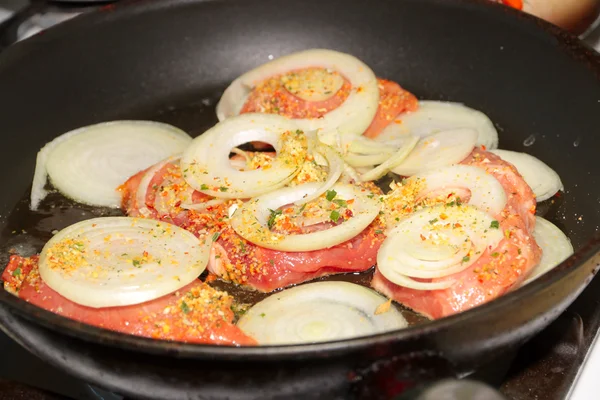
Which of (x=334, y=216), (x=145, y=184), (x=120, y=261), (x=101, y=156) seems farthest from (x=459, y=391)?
(x=101, y=156)

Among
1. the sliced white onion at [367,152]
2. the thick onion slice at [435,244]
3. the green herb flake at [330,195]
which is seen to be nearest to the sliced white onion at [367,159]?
the sliced white onion at [367,152]

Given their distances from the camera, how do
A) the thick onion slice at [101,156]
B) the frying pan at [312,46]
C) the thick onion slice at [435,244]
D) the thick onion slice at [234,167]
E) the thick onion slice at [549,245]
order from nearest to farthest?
the frying pan at [312,46]
the thick onion slice at [435,244]
the thick onion slice at [549,245]
the thick onion slice at [234,167]
the thick onion slice at [101,156]

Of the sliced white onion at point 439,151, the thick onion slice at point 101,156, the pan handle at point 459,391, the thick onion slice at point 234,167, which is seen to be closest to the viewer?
the pan handle at point 459,391

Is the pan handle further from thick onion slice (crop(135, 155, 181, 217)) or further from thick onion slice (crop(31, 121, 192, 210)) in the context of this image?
thick onion slice (crop(31, 121, 192, 210))

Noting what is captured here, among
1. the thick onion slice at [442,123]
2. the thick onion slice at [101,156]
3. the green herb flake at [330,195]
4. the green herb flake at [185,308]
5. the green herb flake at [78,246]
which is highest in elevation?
the thick onion slice at [442,123]

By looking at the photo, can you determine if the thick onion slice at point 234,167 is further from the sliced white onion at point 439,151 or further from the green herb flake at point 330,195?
the sliced white onion at point 439,151

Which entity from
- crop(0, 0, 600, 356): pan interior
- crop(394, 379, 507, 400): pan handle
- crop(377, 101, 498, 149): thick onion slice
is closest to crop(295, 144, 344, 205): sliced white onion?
crop(377, 101, 498, 149): thick onion slice

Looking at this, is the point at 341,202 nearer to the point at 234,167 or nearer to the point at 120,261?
the point at 234,167

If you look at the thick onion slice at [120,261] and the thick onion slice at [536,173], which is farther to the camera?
the thick onion slice at [536,173]
